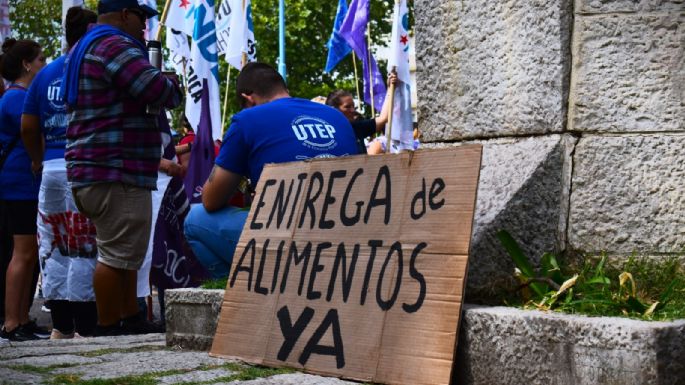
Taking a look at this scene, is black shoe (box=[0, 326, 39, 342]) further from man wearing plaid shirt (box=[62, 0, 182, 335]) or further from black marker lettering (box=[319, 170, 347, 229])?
black marker lettering (box=[319, 170, 347, 229])

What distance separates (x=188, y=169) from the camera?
7.20 meters

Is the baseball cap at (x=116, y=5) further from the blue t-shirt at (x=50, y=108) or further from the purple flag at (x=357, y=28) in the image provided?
the purple flag at (x=357, y=28)

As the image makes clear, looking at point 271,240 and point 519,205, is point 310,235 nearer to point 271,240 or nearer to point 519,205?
point 271,240

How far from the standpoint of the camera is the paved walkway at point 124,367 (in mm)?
4016

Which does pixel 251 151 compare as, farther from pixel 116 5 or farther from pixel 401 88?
pixel 401 88

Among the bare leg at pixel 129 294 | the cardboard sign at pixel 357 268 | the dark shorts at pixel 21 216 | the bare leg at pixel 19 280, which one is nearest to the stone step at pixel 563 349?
the cardboard sign at pixel 357 268

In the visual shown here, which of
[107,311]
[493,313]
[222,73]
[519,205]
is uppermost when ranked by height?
[222,73]

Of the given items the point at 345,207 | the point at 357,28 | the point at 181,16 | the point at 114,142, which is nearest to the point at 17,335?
the point at 114,142

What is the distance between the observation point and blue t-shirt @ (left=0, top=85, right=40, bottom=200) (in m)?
6.93

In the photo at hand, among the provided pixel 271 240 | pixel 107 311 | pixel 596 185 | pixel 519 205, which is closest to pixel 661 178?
pixel 596 185

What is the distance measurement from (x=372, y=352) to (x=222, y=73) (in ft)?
102

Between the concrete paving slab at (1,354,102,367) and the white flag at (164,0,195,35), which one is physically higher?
the white flag at (164,0,195,35)

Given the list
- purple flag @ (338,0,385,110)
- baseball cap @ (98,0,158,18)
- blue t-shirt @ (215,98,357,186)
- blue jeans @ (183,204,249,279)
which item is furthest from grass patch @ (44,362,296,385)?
purple flag @ (338,0,385,110)

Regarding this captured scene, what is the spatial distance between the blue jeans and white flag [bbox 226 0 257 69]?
649cm
